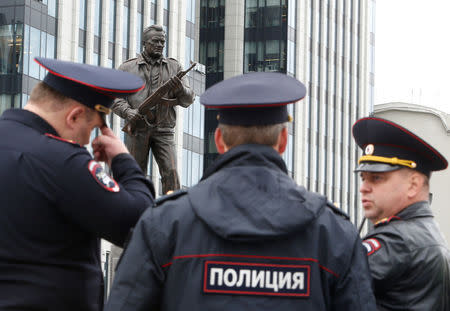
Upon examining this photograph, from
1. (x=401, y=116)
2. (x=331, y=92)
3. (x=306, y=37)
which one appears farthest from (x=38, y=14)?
(x=401, y=116)

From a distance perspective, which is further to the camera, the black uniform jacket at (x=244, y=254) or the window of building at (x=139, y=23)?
the window of building at (x=139, y=23)

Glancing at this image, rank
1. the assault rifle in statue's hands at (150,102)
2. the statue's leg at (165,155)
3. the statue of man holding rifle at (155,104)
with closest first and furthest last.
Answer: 1. the assault rifle in statue's hands at (150,102)
2. the statue of man holding rifle at (155,104)
3. the statue's leg at (165,155)

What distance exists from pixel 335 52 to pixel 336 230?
70.1 meters

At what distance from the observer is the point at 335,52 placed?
72.3 meters

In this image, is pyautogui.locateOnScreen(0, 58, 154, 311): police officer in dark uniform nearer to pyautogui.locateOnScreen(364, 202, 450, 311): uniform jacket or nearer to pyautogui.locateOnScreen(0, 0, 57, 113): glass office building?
pyautogui.locateOnScreen(364, 202, 450, 311): uniform jacket

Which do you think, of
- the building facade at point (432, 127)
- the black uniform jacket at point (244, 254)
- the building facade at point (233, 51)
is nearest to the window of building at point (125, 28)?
the building facade at point (233, 51)

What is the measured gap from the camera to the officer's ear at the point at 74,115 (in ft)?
13.1

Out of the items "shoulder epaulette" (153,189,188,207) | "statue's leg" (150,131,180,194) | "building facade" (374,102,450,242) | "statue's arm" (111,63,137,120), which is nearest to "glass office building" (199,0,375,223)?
"building facade" (374,102,450,242)

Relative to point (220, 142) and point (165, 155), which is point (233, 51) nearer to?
point (165, 155)

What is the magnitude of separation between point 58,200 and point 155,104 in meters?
6.28

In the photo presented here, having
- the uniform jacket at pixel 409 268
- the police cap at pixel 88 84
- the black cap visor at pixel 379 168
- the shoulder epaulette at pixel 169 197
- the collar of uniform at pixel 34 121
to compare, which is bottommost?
the uniform jacket at pixel 409 268

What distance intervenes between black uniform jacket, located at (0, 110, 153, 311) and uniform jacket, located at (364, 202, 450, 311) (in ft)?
3.82

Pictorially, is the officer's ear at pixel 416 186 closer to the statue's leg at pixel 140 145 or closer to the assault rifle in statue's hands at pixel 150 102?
the assault rifle in statue's hands at pixel 150 102

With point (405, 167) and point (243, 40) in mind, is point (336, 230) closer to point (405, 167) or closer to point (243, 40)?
point (405, 167)
